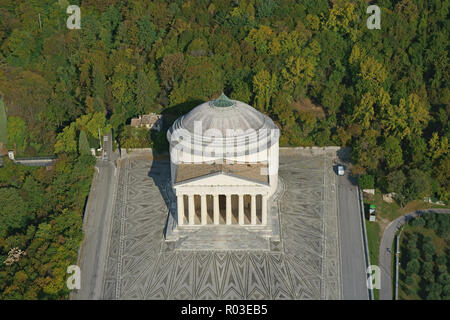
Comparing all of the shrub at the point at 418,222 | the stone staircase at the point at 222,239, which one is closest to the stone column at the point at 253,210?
the stone staircase at the point at 222,239

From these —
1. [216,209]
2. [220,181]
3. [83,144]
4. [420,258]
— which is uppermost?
[83,144]

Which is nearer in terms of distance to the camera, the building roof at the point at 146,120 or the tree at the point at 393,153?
the tree at the point at 393,153

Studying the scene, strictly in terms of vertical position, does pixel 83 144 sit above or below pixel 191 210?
above

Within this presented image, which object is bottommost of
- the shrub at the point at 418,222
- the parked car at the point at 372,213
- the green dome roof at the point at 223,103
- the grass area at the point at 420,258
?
the grass area at the point at 420,258

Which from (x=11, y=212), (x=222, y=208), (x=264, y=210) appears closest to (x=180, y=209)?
(x=222, y=208)

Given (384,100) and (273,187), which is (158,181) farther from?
(384,100)

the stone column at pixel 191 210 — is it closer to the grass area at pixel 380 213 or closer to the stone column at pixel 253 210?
the stone column at pixel 253 210

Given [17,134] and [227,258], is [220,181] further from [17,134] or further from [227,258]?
[17,134]

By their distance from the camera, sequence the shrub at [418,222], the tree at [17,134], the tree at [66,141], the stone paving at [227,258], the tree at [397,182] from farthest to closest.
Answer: the tree at [17,134]
the tree at [66,141]
the tree at [397,182]
the shrub at [418,222]
the stone paving at [227,258]

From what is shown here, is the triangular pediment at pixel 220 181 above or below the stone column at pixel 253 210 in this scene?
above
